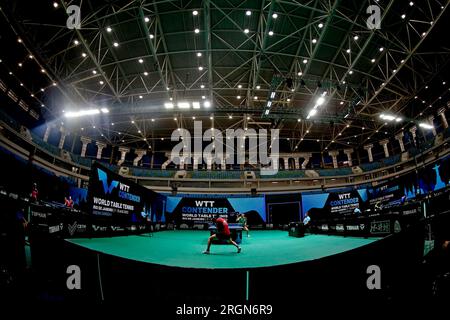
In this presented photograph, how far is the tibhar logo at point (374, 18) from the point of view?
45.6ft

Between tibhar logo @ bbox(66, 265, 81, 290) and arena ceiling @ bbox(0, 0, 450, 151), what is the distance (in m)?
14.9

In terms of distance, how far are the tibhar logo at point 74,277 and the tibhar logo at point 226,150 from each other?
25924mm

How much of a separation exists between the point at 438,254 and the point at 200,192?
26402mm

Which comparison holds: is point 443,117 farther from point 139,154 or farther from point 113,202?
point 139,154

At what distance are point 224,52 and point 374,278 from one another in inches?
716

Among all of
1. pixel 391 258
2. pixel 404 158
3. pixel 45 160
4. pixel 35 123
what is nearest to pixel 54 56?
pixel 35 123

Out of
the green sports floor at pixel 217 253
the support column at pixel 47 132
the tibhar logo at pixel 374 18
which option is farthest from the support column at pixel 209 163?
the green sports floor at pixel 217 253

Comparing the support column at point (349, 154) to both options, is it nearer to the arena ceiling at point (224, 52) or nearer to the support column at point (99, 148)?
the arena ceiling at point (224, 52)

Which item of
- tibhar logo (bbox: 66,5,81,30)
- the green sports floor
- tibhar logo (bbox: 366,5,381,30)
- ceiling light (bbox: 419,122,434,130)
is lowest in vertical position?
the green sports floor

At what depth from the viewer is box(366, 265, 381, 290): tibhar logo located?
81.4 inches

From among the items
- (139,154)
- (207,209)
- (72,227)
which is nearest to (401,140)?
(207,209)

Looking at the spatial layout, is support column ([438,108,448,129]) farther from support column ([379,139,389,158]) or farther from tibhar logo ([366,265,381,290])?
tibhar logo ([366,265,381,290])

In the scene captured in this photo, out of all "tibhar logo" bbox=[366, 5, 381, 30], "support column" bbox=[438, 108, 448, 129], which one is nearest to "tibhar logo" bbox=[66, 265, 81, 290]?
"tibhar logo" bbox=[366, 5, 381, 30]

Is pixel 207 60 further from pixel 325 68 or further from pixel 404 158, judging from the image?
pixel 404 158
